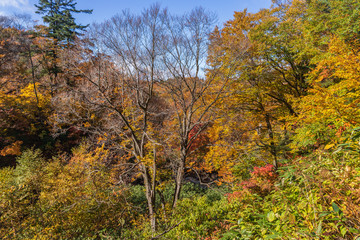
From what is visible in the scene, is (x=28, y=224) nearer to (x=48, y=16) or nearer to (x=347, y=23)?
(x=347, y=23)

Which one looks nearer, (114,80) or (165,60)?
(165,60)

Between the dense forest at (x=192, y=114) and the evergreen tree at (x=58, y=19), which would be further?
the evergreen tree at (x=58, y=19)

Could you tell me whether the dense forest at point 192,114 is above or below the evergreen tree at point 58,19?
below

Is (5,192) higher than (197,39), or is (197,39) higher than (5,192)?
(197,39)

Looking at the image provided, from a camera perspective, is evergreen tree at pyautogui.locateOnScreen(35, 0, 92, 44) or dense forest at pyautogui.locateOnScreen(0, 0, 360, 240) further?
evergreen tree at pyautogui.locateOnScreen(35, 0, 92, 44)

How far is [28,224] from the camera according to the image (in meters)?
5.14

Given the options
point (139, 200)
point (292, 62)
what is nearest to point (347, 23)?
point (292, 62)

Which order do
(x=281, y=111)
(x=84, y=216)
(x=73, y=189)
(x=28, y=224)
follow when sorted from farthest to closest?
(x=281, y=111)
(x=73, y=189)
(x=84, y=216)
(x=28, y=224)

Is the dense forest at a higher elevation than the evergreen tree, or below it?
below

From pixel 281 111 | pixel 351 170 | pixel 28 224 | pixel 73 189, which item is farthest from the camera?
pixel 281 111

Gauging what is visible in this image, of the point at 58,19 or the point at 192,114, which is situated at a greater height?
the point at 58,19

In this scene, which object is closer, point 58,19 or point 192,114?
point 192,114

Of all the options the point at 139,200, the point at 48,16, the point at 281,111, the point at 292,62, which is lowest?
the point at 139,200

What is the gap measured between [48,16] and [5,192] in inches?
803
